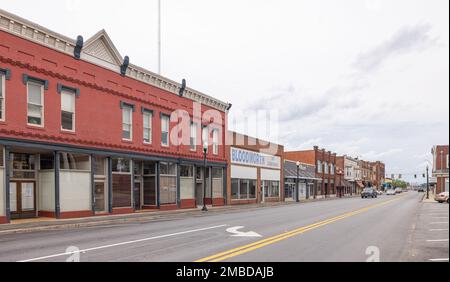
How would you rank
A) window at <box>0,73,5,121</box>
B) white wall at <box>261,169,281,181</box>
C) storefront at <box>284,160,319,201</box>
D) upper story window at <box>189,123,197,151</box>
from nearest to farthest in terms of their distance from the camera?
window at <box>0,73,5,121</box> < upper story window at <box>189,123,197,151</box> < white wall at <box>261,169,281,181</box> < storefront at <box>284,160,319,201</box>

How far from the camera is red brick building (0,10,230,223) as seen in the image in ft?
69.1

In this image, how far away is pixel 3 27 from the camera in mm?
20438

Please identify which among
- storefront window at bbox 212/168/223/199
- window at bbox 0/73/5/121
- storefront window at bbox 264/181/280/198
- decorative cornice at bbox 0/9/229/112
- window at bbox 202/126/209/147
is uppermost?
decorative cornice at bbox 0/9/229/112

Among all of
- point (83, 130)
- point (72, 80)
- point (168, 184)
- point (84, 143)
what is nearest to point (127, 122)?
point (83, 130)

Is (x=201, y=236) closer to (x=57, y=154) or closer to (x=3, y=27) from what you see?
(x=57, y=154)

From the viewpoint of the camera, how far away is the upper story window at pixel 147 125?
100 ft

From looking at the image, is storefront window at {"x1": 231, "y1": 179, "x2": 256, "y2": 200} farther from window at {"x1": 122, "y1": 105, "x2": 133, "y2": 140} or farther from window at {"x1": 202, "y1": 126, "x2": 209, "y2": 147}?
window at {"x1": 122, "y1": 105, "x2": 133, "y2": 140}

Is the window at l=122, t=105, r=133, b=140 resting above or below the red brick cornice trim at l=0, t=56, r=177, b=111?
below

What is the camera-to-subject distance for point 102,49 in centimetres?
2689

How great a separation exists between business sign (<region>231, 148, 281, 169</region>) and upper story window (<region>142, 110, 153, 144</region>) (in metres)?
13.1

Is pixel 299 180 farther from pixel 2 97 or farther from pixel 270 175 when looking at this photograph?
pixel 2 97

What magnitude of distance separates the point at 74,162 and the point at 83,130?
1.96m

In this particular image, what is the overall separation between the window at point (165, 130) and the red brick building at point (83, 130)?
3.3 inches

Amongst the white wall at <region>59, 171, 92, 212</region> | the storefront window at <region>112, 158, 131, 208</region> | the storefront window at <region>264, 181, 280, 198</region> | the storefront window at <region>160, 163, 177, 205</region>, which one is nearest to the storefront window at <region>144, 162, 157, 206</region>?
the storefront window at <region>160, 163, 177, 205</region>
